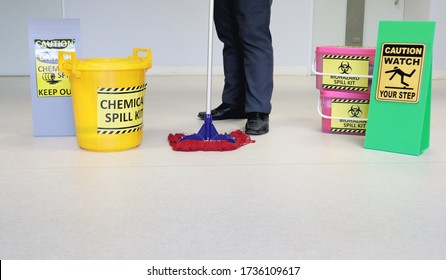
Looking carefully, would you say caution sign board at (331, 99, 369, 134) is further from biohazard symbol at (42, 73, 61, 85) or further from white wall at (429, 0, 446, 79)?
white wall at (429, 0, 446, 79)

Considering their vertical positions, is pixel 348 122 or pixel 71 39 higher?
pixel 71 39

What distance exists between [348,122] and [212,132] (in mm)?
593

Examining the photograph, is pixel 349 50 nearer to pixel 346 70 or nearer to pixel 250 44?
pixel 346 70

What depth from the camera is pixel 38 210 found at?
4.36ft

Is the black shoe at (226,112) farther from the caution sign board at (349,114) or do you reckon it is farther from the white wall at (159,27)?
the white wall at (159,27)

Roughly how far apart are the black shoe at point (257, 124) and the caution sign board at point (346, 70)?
0.98 ft

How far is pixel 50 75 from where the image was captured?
2.14m

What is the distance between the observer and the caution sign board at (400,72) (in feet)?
6.24

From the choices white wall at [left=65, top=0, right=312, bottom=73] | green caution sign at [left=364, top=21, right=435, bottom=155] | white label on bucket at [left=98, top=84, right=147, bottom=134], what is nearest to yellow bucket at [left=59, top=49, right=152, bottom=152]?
white label on bucket at [left=98, top=84, right=147, bottom=134]

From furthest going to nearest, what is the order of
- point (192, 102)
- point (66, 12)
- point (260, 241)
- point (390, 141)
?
point (66, 12) < point (192, 102) < point (390, 141) < point (260, 241)

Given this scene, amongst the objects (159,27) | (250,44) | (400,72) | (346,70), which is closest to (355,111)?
(346,70)

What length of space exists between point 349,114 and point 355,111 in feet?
0.09

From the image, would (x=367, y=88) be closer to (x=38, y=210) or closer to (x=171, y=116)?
(x=171, y=116)
